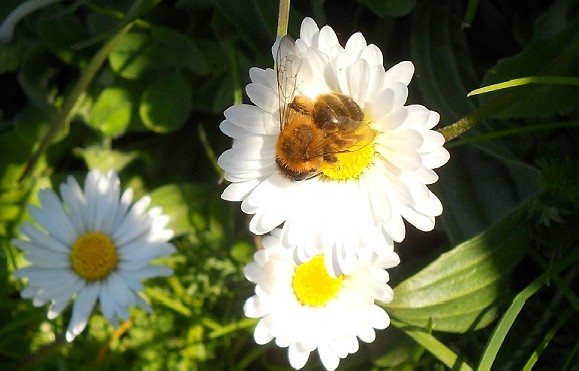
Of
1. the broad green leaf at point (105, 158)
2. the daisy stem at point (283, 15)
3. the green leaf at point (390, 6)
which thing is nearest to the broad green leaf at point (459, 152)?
the green leaf at point (390, 6)

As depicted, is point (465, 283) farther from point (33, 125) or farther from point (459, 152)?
point (33, 125)

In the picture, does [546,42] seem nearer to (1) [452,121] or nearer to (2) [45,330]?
(1) [452,121]

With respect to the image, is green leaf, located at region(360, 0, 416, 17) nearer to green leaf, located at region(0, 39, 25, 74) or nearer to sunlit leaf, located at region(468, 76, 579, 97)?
sunlit leaf, located at region(468, 76, 579, 97)

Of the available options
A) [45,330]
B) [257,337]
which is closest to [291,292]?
[257,337]

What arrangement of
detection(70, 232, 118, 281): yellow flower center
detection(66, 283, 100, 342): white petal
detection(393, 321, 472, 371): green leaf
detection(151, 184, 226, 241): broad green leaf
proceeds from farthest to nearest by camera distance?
1. detection(151, 184, 226, 241): broad green leaf
2. detection(70, 232, 118, 281): yellow flower center
3. detection(66, 283, 100, 342): white petal
4. detection(393, 321, 472, 371): green leaf

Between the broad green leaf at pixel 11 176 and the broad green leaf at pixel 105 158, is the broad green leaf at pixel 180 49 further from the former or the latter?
the broad green leaf at pixel 11 176

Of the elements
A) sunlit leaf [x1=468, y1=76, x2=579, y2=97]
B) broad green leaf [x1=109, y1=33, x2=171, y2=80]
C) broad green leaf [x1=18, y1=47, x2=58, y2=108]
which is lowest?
broad green leaf [x1=18, y1=47, x2=58, y2=108]

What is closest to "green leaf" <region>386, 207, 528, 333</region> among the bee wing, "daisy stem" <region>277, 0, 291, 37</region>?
the bee wing

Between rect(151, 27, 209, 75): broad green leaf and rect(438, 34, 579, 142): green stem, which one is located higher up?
rect(438, 34, 579, 142): green stem
